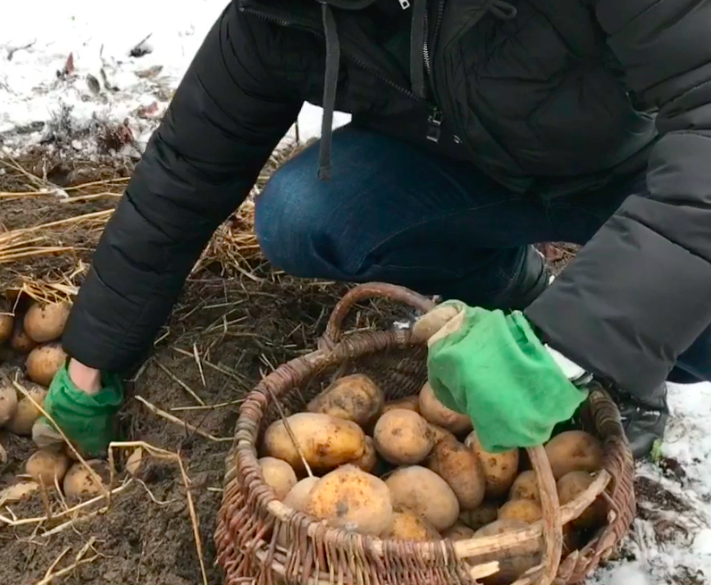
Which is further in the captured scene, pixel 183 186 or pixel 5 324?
pixel 5 324

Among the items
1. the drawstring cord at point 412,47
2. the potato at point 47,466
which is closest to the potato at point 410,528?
the drawstring cord at point 412,47

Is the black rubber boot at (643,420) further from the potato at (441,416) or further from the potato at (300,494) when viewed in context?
the potato at (300,494)

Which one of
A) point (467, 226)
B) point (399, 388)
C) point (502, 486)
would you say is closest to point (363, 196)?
point (467, 226)

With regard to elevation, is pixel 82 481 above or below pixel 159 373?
below

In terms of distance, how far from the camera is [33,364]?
1910mm

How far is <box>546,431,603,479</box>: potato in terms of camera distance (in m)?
1.33

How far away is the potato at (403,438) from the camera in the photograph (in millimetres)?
1364

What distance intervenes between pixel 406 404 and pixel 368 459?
0.17 m

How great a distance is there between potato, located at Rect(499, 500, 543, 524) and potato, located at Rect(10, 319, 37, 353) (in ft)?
3.88

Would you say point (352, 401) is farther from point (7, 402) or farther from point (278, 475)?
point (7, 402)

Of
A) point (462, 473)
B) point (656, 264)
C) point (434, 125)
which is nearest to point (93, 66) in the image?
point (434, 125)

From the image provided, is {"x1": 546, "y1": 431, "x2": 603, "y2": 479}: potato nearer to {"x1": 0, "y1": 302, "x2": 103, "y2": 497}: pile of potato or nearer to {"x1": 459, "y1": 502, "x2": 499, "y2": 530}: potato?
{"x1": 459, "y1": 502, "x2": 499, "y2": 530}: potato

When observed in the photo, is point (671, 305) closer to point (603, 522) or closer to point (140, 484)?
point (603, 522)

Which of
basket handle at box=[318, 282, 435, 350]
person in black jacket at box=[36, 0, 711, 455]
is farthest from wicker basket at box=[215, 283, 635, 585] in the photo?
person in black jacket at box=[36, 0, 711, 455]
